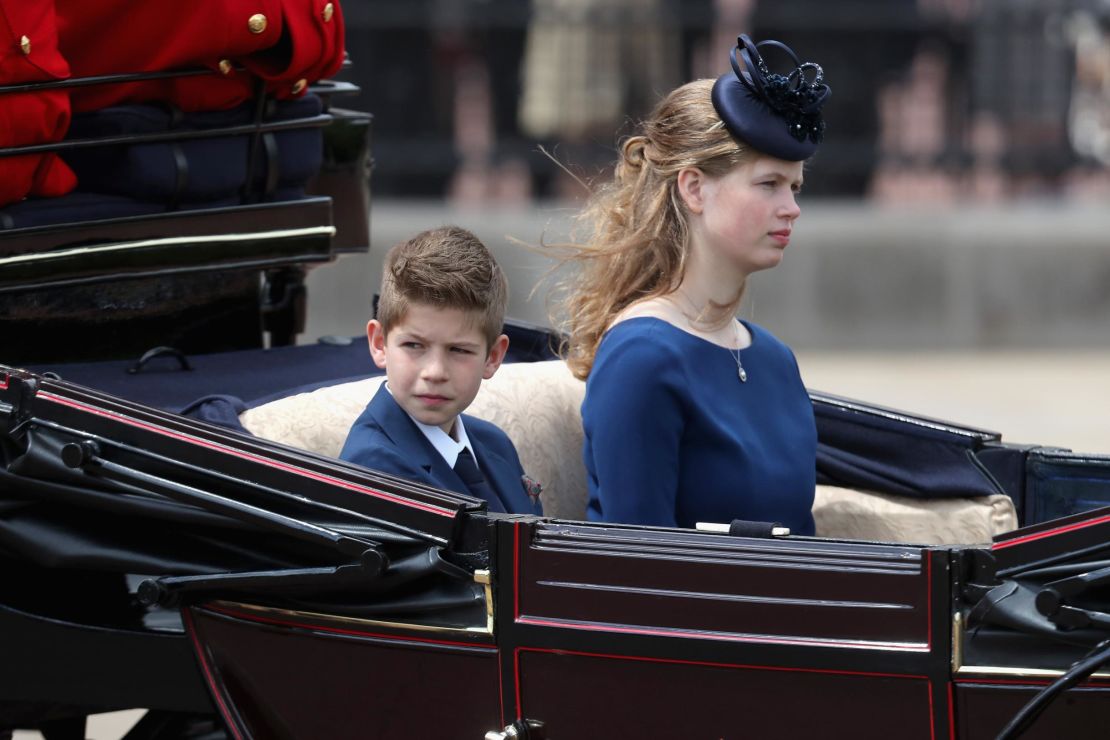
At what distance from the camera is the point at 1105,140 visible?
29.0ft

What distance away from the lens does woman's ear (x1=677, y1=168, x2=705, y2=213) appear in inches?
105

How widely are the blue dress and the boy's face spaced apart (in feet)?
0.66

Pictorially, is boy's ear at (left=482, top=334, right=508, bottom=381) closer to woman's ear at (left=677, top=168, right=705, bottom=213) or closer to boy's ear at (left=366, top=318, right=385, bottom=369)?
boy's ear at (left=366, top=318, right=385, bottom=369)

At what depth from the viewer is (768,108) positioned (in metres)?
2.61

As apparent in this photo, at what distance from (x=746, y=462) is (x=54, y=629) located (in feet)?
3.12

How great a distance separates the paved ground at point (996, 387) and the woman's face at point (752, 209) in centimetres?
416

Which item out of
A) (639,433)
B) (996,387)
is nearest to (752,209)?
(639,433)

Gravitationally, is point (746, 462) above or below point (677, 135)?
below

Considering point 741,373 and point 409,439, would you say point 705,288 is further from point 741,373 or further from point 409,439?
point 409,439

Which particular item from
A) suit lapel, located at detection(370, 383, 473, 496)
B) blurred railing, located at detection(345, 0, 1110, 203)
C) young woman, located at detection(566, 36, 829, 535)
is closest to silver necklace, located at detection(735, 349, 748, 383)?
young woman, located at detection(566, 36, 829, 535)

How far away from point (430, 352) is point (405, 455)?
14cm

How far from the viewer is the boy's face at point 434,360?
2.47 m

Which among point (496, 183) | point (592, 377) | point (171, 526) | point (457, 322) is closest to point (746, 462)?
point (592, 377)

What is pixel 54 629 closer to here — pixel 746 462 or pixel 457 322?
pixel 457 322
